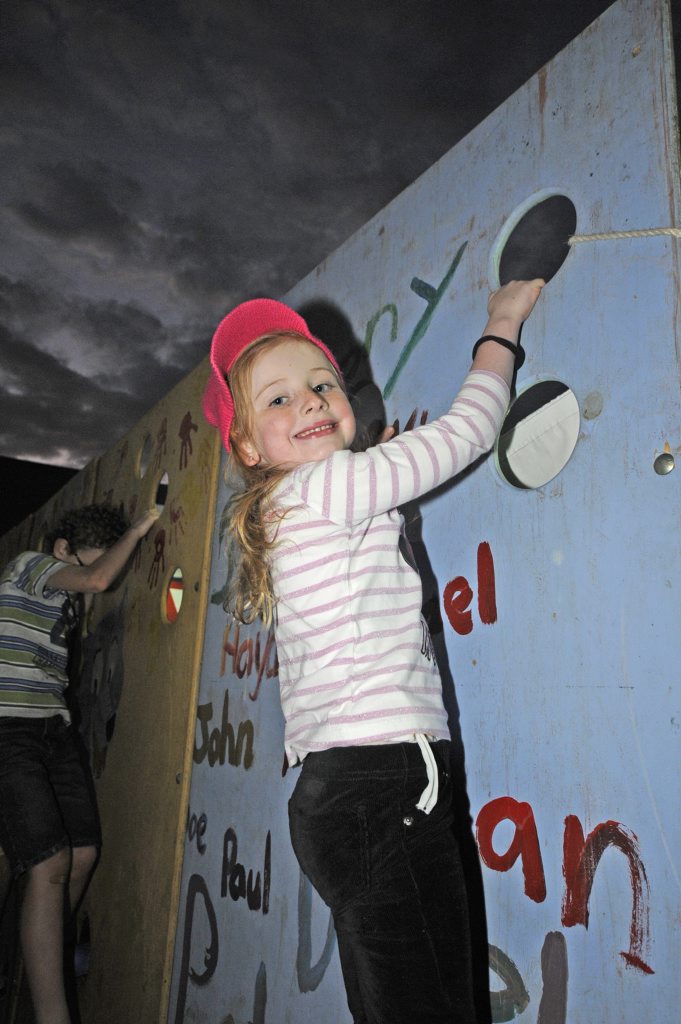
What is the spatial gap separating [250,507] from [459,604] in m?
0.41

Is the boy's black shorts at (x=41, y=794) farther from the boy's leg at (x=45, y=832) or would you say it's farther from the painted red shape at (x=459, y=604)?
the painted red shape at (x=459, y=604)

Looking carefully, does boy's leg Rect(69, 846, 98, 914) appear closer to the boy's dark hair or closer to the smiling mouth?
the boy's dark hair

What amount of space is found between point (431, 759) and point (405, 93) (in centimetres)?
350

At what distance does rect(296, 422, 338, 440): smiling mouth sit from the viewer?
115cm

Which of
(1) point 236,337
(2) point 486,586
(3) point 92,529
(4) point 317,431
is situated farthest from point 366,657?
(3) point 92,529

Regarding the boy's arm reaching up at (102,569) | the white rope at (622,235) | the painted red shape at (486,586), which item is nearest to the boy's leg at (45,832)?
the boy's arm reaching up at (102,569)

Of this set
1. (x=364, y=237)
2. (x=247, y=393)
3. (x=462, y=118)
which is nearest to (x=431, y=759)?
(x=247, y=393)

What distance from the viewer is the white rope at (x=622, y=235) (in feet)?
3.03

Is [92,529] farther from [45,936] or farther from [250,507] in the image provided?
[250,507]

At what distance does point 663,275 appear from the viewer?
94 centimetres

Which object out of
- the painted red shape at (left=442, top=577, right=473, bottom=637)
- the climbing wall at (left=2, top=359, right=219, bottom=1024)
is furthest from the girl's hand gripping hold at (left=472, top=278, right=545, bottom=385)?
the climbing wall at (left=2, top=359, right=219, bottom=1024)

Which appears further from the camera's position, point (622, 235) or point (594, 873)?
point (622, 235)

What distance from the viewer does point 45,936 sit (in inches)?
82.4

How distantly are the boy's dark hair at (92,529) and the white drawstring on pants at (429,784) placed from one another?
2.18 metres
